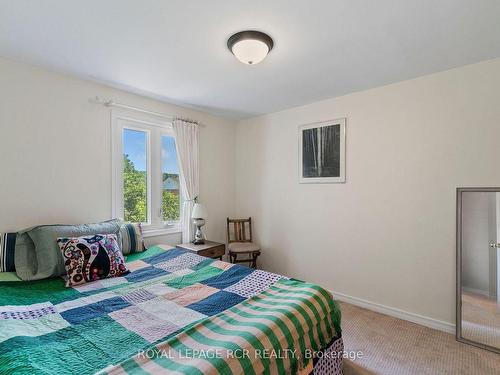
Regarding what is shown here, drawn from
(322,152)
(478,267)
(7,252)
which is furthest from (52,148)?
(478,267)

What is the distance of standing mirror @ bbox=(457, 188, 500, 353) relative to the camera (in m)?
2.12

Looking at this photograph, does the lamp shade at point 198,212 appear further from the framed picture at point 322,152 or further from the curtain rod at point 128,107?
the framed picture at point 322,152

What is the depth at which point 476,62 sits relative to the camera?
7.15ft

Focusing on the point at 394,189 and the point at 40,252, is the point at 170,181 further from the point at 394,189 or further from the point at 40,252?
the point at 394,189

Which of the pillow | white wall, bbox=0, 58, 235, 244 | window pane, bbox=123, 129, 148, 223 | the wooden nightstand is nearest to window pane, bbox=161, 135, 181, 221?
window pane, bbox=123, 129, 148, 223

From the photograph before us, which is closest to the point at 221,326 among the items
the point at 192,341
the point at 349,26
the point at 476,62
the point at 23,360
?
the point at 192,341

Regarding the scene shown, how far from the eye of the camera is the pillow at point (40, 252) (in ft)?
6.34

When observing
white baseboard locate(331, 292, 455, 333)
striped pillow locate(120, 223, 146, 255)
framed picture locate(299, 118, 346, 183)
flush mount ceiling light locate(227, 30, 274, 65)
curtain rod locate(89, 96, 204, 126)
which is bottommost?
white baseboard locate(331, 292, 455, 333)

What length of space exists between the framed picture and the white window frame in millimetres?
1768

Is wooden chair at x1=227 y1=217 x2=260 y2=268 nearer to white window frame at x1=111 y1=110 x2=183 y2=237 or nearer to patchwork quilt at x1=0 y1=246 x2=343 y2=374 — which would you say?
white window frame at x1=111 y1=110 x2=183 y2=237

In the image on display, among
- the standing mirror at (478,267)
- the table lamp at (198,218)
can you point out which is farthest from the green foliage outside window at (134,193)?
the standing mirror at (478,267)

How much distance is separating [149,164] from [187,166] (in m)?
0.48

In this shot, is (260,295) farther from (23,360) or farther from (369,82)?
(369,82)

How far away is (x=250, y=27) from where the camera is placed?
1713 millimetres
